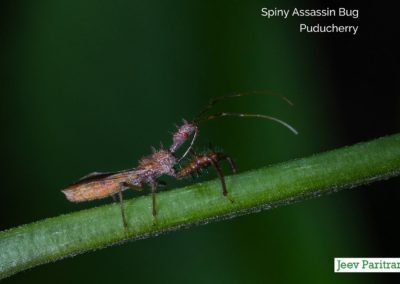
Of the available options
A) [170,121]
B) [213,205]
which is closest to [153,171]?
[170,121]

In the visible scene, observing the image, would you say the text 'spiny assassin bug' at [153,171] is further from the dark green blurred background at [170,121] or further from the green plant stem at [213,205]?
the green plant stem at [213,205]

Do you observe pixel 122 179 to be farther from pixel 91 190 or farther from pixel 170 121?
pixel 170 121

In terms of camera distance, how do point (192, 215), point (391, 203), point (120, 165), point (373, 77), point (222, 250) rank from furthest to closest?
point (373, 77) → point (391, 203) → point (120, 165) → point (222, 250) → point (192, 215)

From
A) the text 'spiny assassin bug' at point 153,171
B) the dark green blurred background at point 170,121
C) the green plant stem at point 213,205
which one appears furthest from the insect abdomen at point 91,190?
the green plant stem at point 213,205

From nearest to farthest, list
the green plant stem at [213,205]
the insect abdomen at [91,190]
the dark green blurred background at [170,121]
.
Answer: the green plant stem at [213,205]
the insect abdomen at [91,190]
the dark green blurred background at [170,121]

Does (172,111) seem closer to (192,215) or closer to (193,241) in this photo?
(193,241)

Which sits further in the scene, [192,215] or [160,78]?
[160,78]

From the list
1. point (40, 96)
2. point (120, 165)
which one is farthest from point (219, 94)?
point (40, 96)
